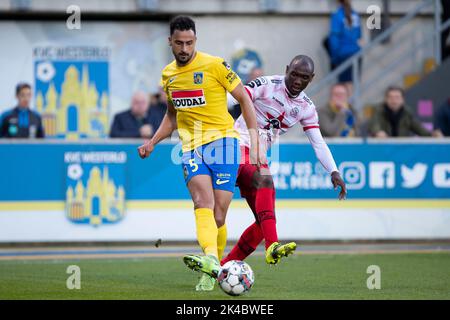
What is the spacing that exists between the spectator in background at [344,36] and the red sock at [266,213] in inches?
354

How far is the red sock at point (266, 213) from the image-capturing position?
35.3ft

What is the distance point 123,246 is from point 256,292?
6.48 m

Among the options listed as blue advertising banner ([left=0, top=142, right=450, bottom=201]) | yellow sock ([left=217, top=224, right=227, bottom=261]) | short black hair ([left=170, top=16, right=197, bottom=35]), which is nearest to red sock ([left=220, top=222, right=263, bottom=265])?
yellow sock ([left=217, top=224, right=227, bottom=261])

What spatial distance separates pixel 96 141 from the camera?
16.5 meters

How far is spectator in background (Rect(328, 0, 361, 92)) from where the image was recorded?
1950 centimetres

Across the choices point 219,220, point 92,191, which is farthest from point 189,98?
point 92,191

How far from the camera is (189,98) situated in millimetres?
10391

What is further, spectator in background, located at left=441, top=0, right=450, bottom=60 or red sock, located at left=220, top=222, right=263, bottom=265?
spectator in background, located at left=441, top=0, right=450, bottom=60

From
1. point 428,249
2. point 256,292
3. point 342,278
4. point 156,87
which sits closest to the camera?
point 256,292

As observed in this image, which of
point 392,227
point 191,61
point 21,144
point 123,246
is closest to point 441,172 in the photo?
point 392,227

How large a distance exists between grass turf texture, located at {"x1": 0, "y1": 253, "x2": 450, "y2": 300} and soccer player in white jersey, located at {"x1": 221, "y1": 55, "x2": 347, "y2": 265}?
637mm

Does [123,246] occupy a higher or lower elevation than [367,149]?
lower

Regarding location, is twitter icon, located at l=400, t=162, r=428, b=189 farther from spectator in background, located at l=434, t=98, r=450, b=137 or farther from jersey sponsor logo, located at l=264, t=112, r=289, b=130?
jersey sponsor logo, located at l=264, t=112, r=289, b=130

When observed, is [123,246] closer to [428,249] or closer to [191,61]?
[428,249]
